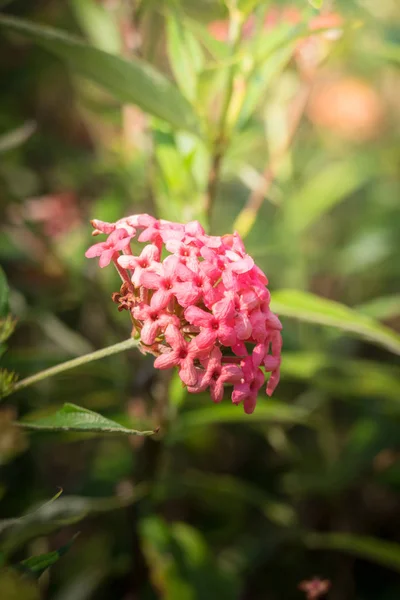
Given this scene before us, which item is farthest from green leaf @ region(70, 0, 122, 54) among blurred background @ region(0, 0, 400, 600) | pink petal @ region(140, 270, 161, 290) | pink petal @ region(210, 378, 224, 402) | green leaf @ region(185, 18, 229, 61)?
pink petal @ region(210, 378, 224, 402)

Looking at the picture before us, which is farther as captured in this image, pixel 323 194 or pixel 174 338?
pixel 323 194

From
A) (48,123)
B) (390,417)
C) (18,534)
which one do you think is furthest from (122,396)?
(48,123)

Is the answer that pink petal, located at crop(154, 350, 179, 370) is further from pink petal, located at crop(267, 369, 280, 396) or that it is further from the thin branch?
the thin branch

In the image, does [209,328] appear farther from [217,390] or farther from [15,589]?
[15,589]

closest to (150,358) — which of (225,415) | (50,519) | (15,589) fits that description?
(225,415)

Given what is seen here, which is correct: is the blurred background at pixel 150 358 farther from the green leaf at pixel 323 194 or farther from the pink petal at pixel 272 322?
the pink petal at pixel 272 322

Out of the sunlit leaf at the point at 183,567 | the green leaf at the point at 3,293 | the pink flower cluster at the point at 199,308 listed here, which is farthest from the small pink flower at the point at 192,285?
the sunlit leaf at the point at 183,567

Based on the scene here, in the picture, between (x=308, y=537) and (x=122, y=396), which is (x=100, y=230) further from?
(x=308, y=537)
